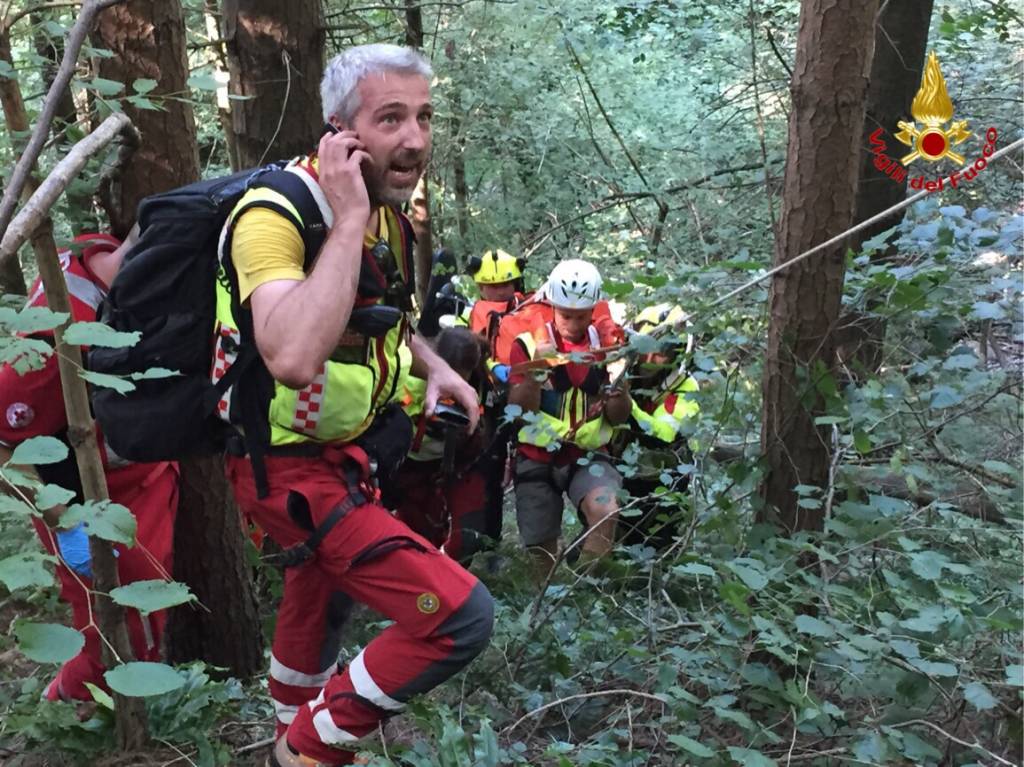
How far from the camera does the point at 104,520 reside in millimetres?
1894

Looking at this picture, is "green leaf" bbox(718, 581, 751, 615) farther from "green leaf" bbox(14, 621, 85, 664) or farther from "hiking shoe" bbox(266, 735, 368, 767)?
"green leaf" bbox(14, 621, 85, 664)

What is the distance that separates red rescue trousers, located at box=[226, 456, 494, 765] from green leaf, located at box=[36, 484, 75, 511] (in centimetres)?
115

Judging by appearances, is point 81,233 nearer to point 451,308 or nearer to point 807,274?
point 807,274

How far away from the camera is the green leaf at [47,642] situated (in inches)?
66.9

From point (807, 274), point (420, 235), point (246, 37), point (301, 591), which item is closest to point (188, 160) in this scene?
point (246, 37)

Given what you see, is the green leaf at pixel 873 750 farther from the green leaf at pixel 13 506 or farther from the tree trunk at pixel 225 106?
the tree trunk at pixel 225 106

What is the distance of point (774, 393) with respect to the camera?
335 cm

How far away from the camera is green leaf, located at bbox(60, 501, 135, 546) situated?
1.84m

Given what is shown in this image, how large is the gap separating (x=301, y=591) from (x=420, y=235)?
305 inches

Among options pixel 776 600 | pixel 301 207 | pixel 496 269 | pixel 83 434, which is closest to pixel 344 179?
pixel 301 207

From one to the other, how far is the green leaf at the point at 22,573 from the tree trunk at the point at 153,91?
2.29m

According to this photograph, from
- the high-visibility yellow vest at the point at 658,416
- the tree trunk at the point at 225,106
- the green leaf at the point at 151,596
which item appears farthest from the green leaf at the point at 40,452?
the high-visibility yellow vest at the point at 658,416

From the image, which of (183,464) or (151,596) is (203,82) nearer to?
(151,596)

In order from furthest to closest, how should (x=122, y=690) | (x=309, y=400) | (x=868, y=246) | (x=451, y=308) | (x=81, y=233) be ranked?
(x=451, y=308), (x=81, y=233), (x=868, y=246), (x=309, y=400), (x=122, y=690)
